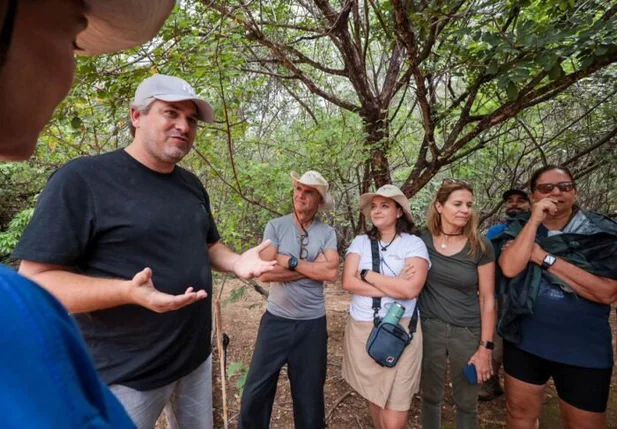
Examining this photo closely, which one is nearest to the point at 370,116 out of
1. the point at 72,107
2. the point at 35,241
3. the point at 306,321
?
the point at 306,321

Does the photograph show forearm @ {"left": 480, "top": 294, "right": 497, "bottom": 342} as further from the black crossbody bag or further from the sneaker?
the sneaker

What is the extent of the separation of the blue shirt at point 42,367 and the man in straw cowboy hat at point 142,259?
88cm

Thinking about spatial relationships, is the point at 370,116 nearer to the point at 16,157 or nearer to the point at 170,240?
the point at 170,240

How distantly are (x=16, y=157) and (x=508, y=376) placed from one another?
2.96 meters

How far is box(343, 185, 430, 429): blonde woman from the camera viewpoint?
7.86 ft

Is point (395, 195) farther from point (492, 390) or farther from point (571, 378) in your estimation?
point (492, 390)

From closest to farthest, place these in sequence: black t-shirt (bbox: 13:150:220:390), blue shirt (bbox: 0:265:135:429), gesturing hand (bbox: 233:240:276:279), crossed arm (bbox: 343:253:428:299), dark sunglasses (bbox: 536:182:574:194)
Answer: blue shirt (bbox: 0:265:135:429) < black t-shirt (bbox: 13:150:220:390) < gesturing hand (bbox: 233:240:276:279) < dark sunglasses (bbox: 536:182:574:194) < crossed arm (bbox: 343:253:428:299)

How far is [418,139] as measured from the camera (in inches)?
169

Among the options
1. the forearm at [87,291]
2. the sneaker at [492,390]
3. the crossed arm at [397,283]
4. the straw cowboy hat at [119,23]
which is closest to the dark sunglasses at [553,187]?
the crossed arm at [397,283]

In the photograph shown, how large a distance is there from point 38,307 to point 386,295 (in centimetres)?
234

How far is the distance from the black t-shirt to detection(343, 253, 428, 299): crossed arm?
1.27 metres

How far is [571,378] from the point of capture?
2111 millimetres

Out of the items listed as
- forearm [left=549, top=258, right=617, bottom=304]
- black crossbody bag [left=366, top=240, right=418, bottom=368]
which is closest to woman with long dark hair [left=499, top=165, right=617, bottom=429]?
forearm [left=549, top=258, right=617, bottom=304]

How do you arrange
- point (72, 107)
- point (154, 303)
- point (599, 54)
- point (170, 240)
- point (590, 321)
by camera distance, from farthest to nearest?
point (72, 107)
point (590, 321)
point (599, 54)
point (170, 240)
point (154, 303)
